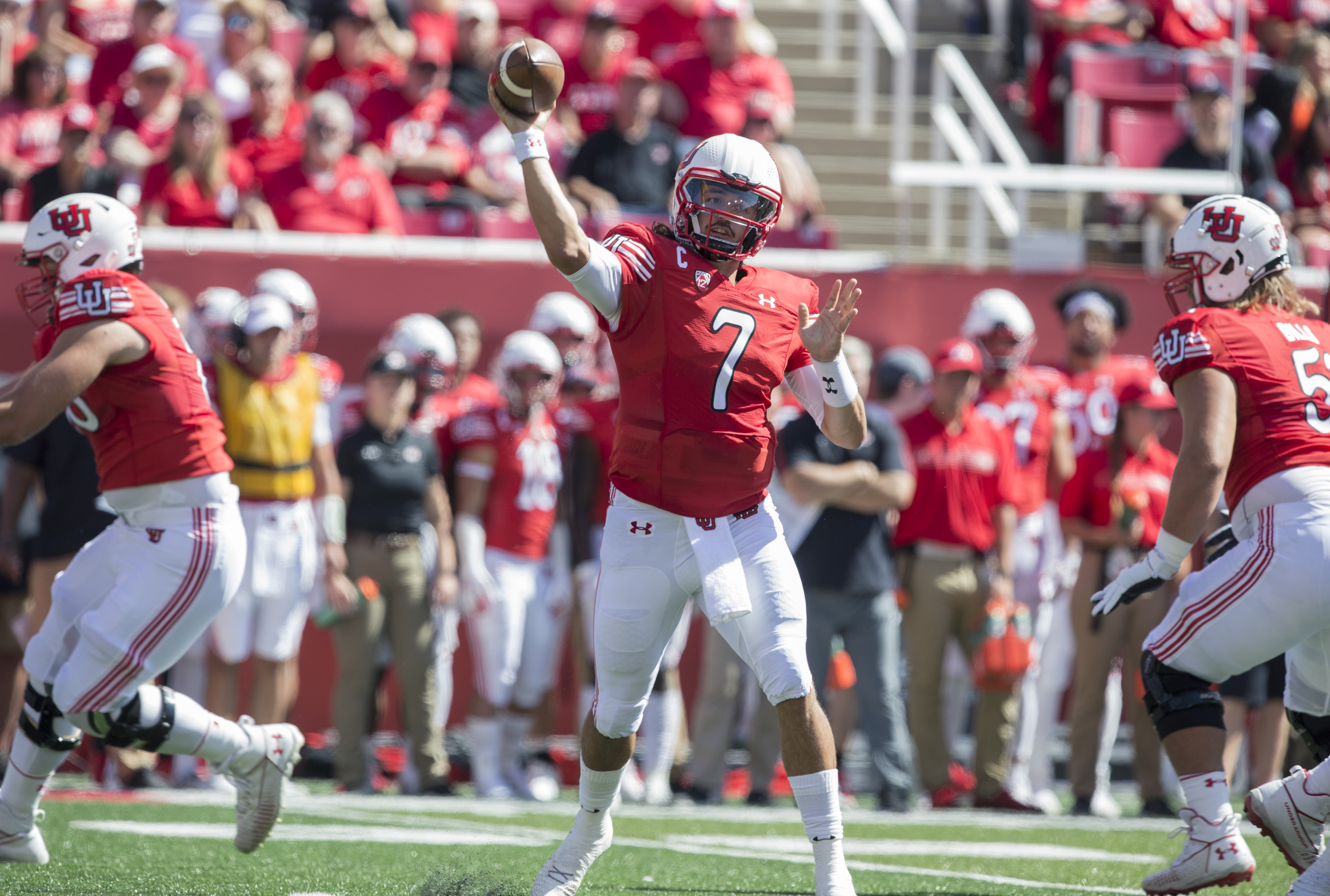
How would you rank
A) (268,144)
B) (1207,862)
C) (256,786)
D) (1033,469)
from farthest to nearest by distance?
(268,144) → (1033,469) → (256,786) → (1207,862)

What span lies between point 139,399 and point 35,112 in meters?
5.91

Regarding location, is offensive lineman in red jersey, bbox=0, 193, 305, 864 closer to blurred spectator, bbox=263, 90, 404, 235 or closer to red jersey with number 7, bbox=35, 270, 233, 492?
red jersey with number 7, bbox=35, 270, 233, 492

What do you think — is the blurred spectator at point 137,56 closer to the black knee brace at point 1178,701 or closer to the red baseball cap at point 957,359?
the red baseball cap at point 957,359

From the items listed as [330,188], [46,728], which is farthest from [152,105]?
[46,728]

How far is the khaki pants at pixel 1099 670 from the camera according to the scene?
7.91m

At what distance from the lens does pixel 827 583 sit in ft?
25.0

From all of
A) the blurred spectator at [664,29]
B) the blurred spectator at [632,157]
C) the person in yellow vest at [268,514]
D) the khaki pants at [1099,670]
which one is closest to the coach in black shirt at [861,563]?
the khaki pants at [1099,670]

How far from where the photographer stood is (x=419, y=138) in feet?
34.0

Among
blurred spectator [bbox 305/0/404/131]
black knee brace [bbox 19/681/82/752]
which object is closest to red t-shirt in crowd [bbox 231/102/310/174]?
blurred spectator [bbox 305/0/404/131]

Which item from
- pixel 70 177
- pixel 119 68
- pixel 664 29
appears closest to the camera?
pixel 70 177

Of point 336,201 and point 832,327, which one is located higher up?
point 832,327

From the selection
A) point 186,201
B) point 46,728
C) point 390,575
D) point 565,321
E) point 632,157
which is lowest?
point 390,575

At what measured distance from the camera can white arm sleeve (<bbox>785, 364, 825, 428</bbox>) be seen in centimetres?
466

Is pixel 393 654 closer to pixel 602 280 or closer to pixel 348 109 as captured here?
pixel 348 109
